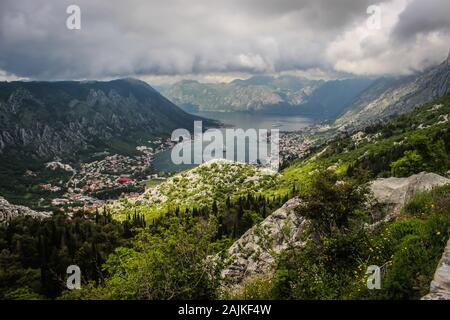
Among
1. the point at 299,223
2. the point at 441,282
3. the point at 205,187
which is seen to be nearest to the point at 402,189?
the point at 299,223

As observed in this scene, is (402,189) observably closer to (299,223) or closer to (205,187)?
(299,223)

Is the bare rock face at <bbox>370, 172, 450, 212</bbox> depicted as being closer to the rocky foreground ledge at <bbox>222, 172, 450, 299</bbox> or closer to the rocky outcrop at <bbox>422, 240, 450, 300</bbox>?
the rocky foreground ledge at <bbox>222, 172, 450, 299</bbox>

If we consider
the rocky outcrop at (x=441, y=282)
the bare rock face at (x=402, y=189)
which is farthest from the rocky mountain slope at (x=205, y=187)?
the rocky outcrop at (x=441, y=282)

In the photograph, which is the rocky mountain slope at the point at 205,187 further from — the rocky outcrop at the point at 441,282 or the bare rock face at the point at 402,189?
the rocky outcrop at the point at 441,282

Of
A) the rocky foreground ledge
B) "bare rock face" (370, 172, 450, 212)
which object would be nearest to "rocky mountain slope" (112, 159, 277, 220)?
the rocky foreground ledge

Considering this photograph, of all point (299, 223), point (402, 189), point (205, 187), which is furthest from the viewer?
point (205, 187)

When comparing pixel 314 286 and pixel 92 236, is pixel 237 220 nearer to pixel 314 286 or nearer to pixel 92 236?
pixel 92 236

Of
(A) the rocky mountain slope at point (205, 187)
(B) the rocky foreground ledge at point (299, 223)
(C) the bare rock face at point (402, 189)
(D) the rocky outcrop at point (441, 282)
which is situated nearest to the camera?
(D) the rocky outcrop at point (441, 282)

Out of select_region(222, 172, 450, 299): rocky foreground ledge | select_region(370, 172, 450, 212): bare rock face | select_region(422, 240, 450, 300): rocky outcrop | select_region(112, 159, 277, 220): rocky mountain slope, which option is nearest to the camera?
select_region(422, 240, 450, 300): rocky outcrop
